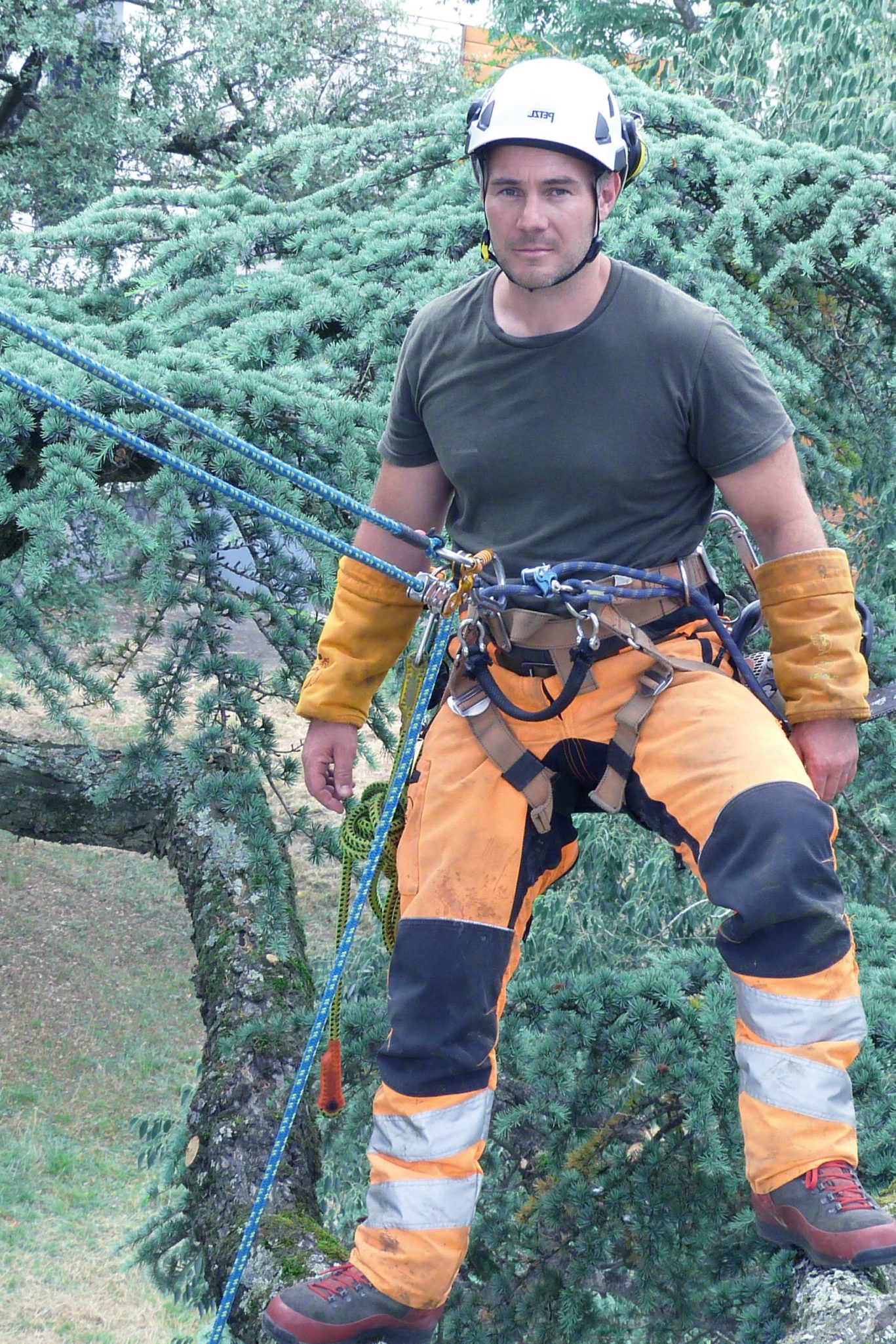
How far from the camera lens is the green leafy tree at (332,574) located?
9.04ft

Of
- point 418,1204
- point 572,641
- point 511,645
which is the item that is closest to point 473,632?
point 511,645

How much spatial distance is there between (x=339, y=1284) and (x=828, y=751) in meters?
1.25

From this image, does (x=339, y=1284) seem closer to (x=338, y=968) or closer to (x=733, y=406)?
(x=338, y=968)

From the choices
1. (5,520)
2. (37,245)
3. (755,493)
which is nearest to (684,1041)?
(755,493)

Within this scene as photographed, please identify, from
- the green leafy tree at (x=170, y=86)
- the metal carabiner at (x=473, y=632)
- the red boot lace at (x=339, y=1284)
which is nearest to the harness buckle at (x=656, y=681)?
the metal carabiner at (x=473, y=632)

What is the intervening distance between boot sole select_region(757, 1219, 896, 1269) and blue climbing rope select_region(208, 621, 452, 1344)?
0.24 m

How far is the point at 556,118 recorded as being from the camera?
2098 millimetres

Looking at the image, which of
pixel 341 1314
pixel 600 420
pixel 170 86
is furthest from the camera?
pixel 170 86

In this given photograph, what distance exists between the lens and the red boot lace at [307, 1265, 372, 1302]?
1966mm

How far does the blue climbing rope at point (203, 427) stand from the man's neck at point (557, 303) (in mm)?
422

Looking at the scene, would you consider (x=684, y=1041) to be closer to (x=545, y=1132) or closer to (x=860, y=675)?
(x=545, y=1132)

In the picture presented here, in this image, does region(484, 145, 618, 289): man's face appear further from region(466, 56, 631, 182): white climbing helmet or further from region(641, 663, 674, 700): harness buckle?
→ region(641, 663, 674, 700): harness buckle

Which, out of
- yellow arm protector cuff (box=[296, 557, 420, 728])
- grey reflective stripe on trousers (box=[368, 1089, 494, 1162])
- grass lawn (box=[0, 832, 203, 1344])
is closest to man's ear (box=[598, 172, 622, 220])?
yellow arm protector cuff (box=[296, 557, 420, 728])

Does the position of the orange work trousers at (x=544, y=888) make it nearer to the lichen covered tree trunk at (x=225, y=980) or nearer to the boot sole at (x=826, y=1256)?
the boot sole at (x=826, y=1256)
